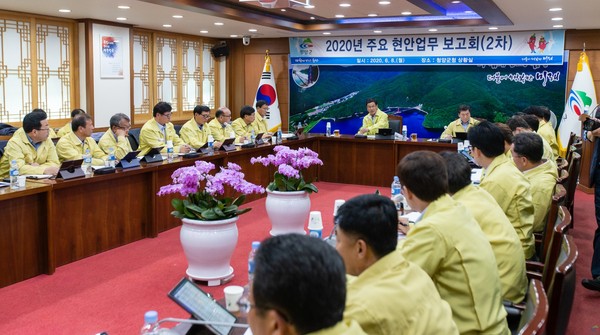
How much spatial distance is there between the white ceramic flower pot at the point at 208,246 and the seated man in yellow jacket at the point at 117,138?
239cm

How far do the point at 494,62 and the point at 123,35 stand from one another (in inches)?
235

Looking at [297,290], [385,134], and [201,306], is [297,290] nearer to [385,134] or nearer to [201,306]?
[201,306]

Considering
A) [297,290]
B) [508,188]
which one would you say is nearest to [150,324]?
[297,290]

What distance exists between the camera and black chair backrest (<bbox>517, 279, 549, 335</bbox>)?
1567mm

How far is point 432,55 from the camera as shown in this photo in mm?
10453

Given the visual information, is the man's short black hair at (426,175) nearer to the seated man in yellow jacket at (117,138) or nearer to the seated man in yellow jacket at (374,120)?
the seated man in yellow jacket at (117,138)

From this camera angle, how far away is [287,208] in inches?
209


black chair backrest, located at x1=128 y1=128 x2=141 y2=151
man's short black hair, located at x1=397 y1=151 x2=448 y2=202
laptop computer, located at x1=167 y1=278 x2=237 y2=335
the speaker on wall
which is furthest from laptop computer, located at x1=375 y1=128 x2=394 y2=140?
laptop computer, located at x1=167 y1=278 x2=237 y2=335

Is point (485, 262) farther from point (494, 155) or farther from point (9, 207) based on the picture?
point (9, 207)

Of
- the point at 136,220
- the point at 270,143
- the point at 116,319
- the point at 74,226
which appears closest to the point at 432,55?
the point at 270,143

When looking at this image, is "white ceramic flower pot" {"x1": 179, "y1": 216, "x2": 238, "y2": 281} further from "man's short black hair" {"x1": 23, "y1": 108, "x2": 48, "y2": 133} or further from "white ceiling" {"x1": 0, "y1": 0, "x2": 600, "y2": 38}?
"white ceiling" {"x1": 0, "y1": 0, "x2": 600, "y2": 38}

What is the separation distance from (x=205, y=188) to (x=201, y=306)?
2298 millimetres

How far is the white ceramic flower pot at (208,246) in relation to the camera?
164 inches

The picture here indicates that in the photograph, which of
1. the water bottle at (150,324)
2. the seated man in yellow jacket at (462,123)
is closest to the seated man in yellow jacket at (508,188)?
the water bottle at (150,324)
